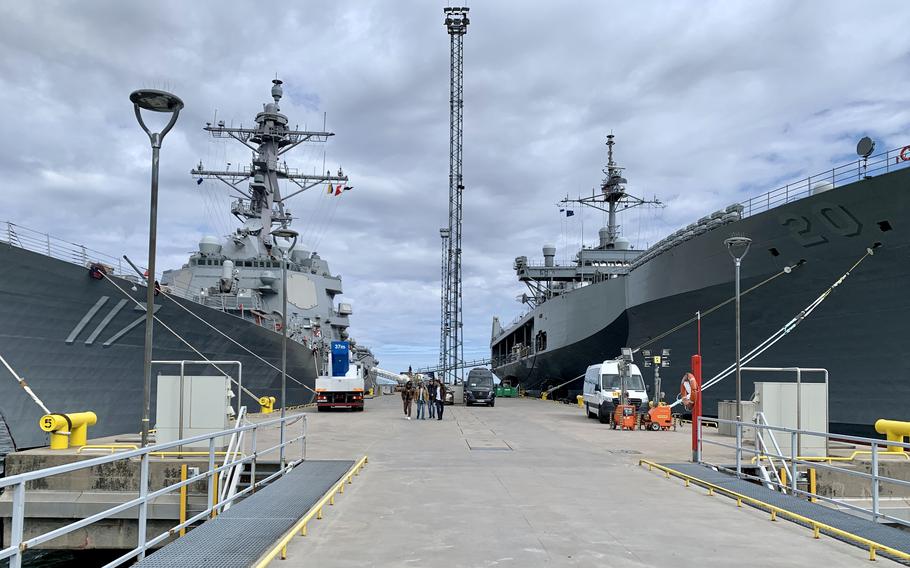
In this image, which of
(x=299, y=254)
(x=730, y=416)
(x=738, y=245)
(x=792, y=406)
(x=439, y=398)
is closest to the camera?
(x=792, y=406)

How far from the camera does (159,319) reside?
1962 centimetres

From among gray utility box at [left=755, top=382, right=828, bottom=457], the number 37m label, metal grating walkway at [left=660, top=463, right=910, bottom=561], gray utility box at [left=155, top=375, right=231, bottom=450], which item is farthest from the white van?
gray utility box at [left=155, top=375, right=231, bottom=450]

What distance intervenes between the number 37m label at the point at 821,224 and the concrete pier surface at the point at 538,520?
778cm

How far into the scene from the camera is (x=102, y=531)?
10.6 metres

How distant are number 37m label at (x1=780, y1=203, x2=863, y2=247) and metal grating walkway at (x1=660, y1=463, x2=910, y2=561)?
357 inches

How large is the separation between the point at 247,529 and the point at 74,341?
38.1 feet

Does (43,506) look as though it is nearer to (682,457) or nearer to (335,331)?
(682,457)

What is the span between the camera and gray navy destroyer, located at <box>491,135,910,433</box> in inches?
648

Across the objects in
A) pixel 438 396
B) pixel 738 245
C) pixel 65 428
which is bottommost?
pixel 438 396

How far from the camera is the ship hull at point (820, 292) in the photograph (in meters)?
16.4

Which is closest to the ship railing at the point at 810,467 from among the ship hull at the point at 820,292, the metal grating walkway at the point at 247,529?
the ship hull at the point at 820,292

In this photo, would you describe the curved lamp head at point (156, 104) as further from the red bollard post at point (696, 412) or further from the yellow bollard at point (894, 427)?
the yellow bollard at point (894, 427)

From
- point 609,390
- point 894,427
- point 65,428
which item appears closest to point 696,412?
point 894,427

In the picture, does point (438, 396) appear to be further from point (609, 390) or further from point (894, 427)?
point (894, 427)
